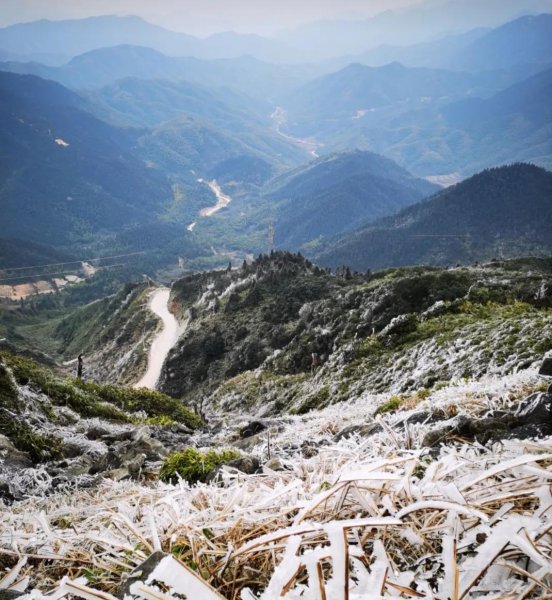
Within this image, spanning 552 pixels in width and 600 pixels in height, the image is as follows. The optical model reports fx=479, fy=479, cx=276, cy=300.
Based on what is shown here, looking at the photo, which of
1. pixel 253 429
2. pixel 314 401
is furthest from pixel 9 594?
pixel 314 401

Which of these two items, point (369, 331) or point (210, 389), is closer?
point (369, 331)

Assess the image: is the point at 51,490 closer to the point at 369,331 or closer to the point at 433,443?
the point at 433,443

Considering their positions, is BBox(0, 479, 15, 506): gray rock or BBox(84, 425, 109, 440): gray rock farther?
BBox(84, 425, 109, 440): gray rock

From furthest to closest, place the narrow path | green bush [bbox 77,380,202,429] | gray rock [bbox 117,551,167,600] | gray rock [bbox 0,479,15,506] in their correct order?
1. the narrow path
2. green bush [bbox 77,380,202,429]
3. gray rock [bbox 0,479,15,506]
4. gray rock [bbox 117,551,167,600]

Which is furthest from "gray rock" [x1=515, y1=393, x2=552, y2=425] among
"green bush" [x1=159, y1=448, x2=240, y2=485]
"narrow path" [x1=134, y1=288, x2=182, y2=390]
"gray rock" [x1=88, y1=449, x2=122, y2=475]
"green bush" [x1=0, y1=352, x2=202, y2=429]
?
"narrow path" [x1=134, y1=288, x2=182, y2=390]

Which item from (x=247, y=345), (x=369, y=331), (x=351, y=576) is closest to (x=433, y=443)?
(x=351, y=576)

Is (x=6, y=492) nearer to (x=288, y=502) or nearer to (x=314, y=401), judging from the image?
(x=288, y=502)

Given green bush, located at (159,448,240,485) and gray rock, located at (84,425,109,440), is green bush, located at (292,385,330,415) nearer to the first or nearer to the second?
gray rock, located at (84,425,109,440)
